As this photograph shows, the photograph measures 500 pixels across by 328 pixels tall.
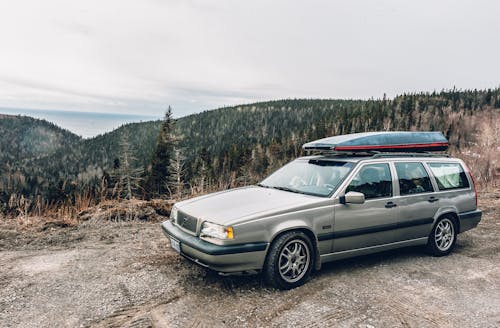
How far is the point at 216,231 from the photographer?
4125 mm

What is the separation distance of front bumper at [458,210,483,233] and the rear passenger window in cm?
95

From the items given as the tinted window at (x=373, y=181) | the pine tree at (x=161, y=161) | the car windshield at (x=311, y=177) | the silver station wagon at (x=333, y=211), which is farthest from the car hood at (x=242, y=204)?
the pine tree at (x=161, y=161)

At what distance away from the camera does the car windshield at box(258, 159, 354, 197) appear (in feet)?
16.4

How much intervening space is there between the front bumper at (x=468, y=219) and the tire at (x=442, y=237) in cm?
15

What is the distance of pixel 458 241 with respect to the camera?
691 cm

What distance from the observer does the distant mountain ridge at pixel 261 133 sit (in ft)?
227

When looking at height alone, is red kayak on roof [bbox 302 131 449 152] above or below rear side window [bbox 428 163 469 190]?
above

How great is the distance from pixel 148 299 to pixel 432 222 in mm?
4417

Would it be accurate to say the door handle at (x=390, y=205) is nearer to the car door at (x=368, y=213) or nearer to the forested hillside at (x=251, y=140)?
the car door at (x=368, y=213)

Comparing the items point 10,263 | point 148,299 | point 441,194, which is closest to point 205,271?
point 148,299

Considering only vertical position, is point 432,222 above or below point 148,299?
above

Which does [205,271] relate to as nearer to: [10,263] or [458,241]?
[10,263]

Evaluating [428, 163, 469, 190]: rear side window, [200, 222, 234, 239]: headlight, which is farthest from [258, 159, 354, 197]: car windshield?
[428, 163, 469, 190]: rear side window

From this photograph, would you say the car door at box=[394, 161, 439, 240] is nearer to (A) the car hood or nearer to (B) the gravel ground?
(B) the gravel ground
